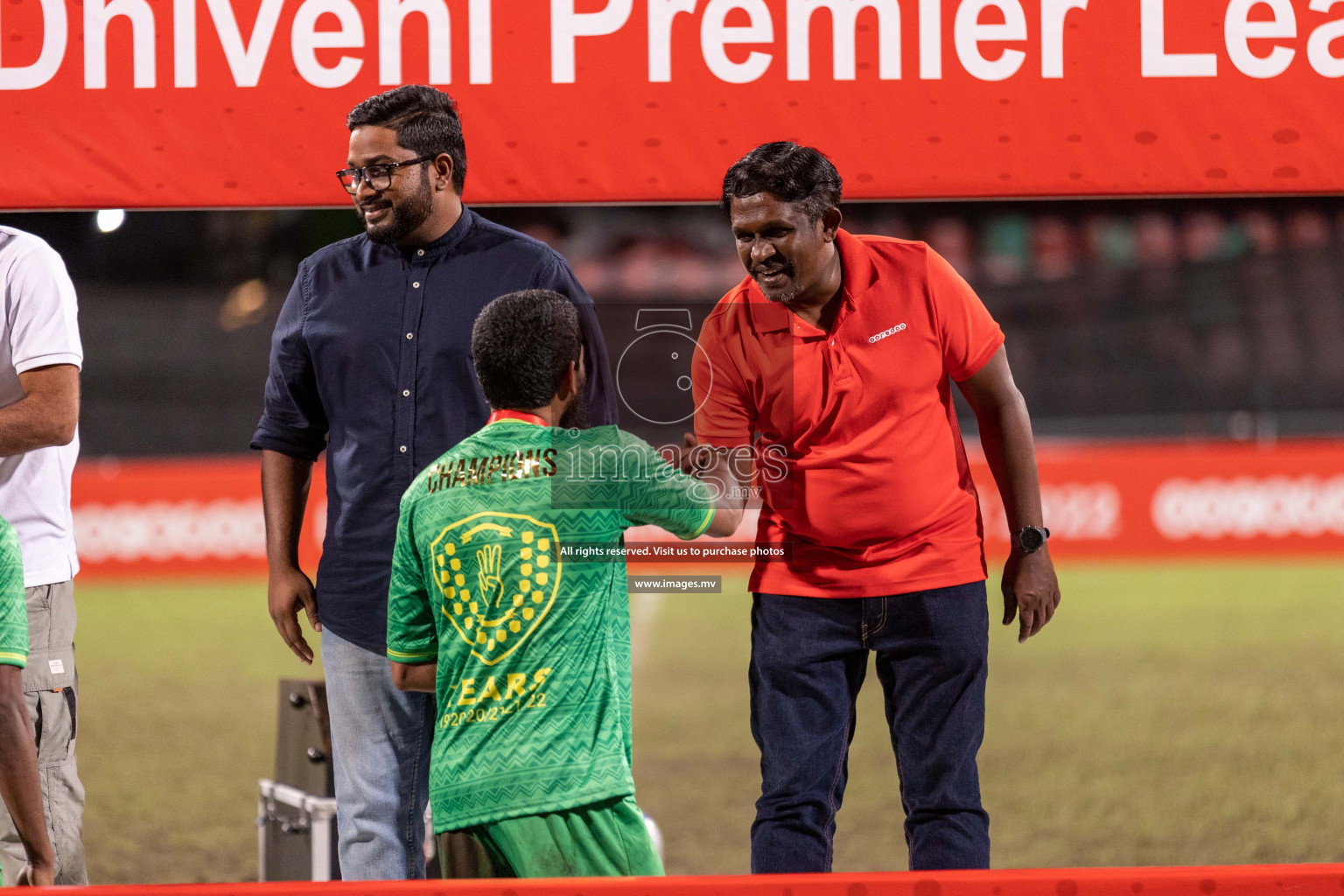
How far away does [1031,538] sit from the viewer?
2893 millimetres

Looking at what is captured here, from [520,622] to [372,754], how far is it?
0.72 meters

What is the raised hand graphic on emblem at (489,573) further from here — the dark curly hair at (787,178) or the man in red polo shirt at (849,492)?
the dark curly hair at (787,178)

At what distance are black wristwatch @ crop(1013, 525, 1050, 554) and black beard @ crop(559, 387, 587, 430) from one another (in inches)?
39.6

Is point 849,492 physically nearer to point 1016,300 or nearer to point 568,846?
point 568,846

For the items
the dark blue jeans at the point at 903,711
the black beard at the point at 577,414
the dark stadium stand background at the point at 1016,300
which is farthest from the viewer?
the dark stadium stand background at the point at 1016,300

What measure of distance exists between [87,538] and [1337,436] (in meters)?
12.2

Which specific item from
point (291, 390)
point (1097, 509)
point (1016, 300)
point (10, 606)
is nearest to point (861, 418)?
point (291, 390)

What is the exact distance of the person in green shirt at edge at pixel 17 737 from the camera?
2.25 m

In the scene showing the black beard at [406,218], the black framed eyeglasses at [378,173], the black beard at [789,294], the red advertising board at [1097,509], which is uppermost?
the black framed eyeglasses at [378,173]

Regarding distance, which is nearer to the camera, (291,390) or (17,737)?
(17,737)

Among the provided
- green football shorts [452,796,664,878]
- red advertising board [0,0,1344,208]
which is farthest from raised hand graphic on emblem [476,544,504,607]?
red advertising board [0,0,1344,208]

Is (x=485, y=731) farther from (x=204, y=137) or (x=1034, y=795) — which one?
(x=1034, y=795)

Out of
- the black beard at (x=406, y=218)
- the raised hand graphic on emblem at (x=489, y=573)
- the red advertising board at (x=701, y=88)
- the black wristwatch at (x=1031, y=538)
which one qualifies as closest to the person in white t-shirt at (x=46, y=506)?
the red advertising board at (x=701, y=88)

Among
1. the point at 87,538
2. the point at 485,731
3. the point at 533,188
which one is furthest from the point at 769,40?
the point at 87,538
